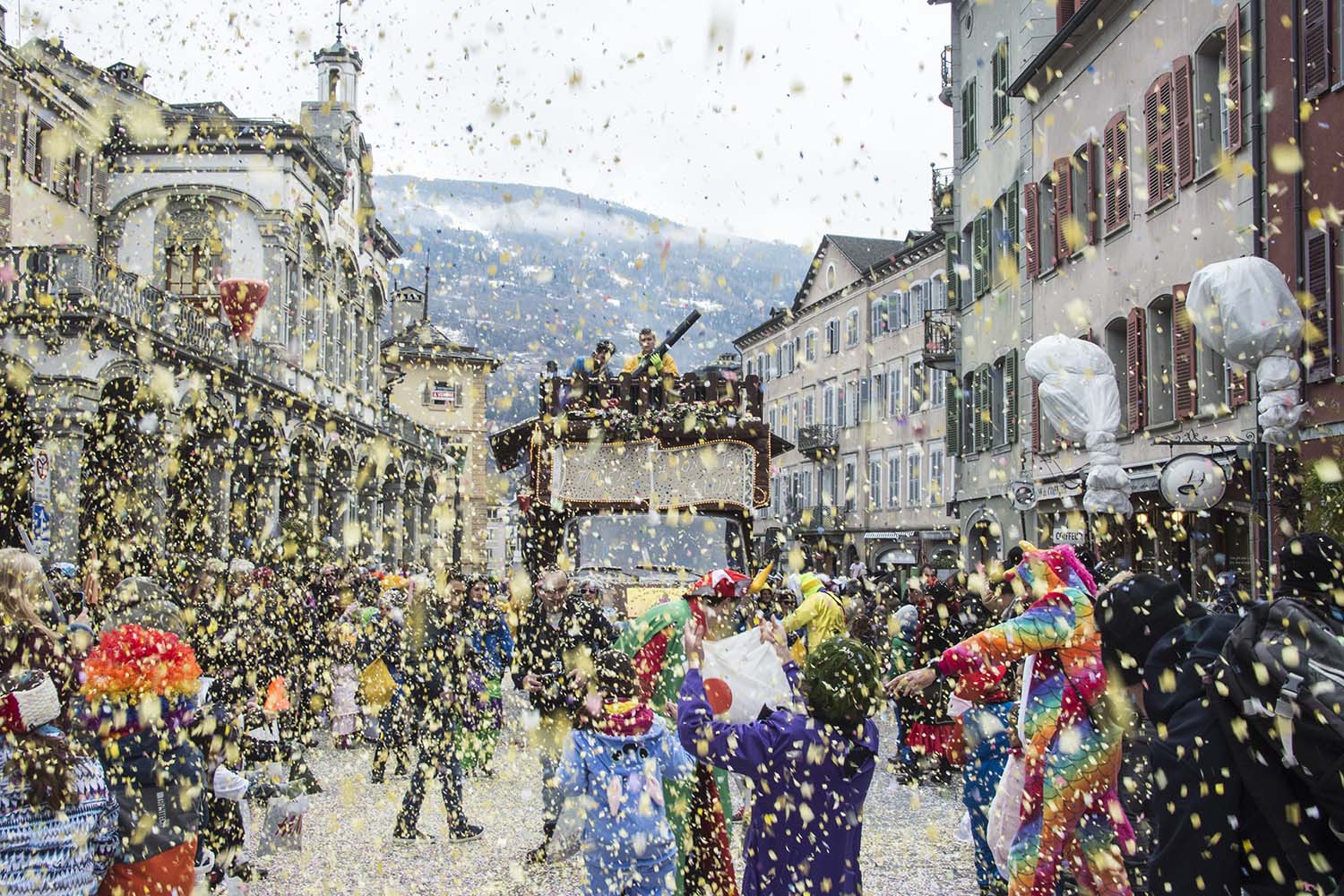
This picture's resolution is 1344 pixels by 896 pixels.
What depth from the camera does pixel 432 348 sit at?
183 feet

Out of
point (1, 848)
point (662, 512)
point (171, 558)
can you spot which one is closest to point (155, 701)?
point (1, 848)

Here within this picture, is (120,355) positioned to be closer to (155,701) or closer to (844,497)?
(155,701)

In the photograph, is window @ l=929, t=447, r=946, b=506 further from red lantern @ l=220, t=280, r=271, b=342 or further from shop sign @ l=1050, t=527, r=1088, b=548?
red lantern @ l=220, t=280, r=271, b=342

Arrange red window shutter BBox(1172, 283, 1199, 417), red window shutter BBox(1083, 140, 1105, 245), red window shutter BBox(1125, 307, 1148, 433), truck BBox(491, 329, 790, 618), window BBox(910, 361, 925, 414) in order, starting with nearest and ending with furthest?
truck BBox(491, 329, 790, 618) < red window shutter BBox(1172, 283, 1199, 417) < red window shutter BBox(1125, 307, 1148, 433) < red window shutter BBox(1083, 140, 1105, 245) < window BBox(910, 361, 925, 414)

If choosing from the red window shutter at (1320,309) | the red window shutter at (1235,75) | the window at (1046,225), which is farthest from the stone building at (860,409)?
the red window shutter at (1320,309)

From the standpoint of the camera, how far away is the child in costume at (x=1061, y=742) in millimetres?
5504

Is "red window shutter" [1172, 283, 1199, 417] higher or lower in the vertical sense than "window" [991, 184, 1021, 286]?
lower

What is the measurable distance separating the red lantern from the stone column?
285 inches

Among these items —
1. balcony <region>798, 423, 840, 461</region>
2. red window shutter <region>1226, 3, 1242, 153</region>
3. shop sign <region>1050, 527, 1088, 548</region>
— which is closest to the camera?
red window shutter <region>1226, 3, 1242, 153</region>

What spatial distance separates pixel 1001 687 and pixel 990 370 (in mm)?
18010

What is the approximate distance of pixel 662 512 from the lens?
12953 millimetres

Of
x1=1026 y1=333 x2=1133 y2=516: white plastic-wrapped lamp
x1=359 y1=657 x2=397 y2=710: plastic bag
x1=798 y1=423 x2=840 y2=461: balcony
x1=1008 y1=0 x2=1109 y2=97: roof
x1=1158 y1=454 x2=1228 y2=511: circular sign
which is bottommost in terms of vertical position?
x1=359 y1=657 x2=397 y2=710: plastic bag

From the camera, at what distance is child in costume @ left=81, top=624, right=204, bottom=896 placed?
15.2ft

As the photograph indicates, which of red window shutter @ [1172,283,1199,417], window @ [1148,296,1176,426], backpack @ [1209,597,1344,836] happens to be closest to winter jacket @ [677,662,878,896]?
backpack @ [1209,597,1344,836]
